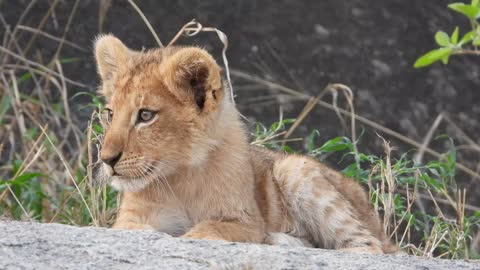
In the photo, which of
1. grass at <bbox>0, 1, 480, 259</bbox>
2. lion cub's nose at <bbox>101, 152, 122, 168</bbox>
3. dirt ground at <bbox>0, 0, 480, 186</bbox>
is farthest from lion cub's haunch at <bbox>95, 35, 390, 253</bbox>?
dirt ground at <bbox>0, 0, 480, 186</bbox>

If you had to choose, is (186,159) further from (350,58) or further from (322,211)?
(350,58)

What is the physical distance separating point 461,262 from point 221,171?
1.40 m

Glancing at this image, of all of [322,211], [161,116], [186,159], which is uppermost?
[161,116]

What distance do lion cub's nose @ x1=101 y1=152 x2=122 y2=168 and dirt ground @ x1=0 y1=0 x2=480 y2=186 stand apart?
Result: 3.81 meters

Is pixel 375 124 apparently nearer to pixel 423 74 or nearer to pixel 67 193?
pixel 423 74

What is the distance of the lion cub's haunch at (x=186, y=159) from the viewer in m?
5.81

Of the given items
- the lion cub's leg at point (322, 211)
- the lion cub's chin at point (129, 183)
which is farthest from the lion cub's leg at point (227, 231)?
the lion cub's leg at point (322, 211)

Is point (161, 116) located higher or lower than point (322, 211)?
higher

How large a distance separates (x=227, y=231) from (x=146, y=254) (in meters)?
1.08

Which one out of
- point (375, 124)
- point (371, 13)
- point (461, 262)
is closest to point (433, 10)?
point (371, 13)

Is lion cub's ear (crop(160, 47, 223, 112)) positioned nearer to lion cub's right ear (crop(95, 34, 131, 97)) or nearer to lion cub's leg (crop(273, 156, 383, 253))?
lion cub's right ear (crop(95, 34, 131, 97))

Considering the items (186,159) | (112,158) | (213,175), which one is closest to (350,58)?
(213,175)

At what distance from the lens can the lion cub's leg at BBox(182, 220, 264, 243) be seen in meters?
5.65

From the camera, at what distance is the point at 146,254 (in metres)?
4.78
